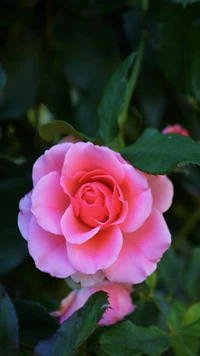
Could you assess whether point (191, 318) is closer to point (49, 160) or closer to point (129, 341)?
point (129, 341)

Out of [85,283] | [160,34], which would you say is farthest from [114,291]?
[160,34]

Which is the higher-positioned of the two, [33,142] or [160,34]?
[160,34]

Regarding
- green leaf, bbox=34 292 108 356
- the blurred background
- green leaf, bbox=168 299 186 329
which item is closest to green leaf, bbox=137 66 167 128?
the blurred background

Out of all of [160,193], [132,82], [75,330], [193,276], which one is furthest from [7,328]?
[193,276]

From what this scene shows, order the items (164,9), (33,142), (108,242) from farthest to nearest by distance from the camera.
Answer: (33,142) → (164,9) → (108,242)

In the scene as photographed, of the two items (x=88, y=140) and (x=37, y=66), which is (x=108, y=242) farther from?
(x=37, y=66)

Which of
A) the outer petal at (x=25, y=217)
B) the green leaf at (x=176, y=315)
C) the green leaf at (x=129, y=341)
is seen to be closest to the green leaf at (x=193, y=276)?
the green leaf at (x=176, y=315)
